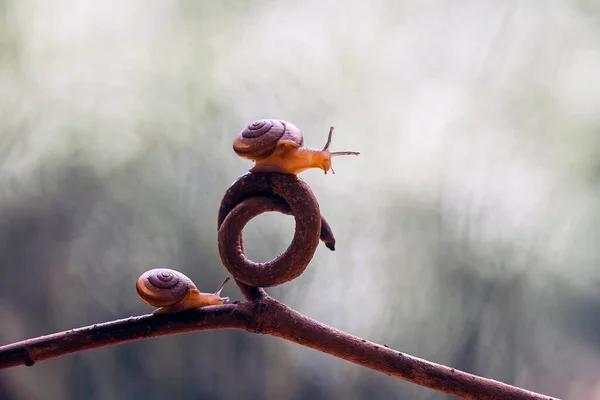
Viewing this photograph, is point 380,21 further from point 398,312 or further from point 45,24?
point 45,24

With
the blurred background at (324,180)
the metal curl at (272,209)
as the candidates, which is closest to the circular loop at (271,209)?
the metal curl at (272,209)

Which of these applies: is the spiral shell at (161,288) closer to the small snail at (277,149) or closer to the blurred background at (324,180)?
the small snail at (277,149)

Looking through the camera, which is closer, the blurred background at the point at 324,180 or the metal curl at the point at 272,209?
the metal curl at the point at 272,209

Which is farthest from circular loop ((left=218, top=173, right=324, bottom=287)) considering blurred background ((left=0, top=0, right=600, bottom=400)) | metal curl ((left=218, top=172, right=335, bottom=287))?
blurred background ((left=0, top=0, right=600, bottom=400))

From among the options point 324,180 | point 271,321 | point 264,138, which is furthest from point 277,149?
point 324,180

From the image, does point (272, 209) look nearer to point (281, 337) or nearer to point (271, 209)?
point (271, 209)

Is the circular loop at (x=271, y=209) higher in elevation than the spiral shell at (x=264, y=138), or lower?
lower

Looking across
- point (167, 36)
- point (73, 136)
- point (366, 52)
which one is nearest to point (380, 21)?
point (366, 52)

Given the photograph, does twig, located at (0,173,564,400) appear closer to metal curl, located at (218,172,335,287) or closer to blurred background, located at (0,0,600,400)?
metal curl, located at (218,172,335,287)
